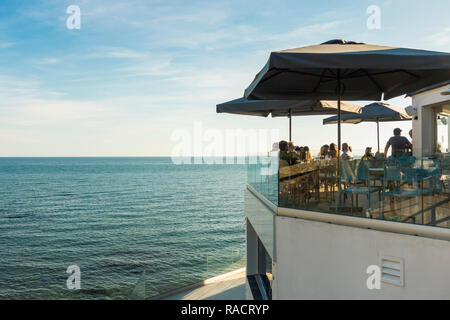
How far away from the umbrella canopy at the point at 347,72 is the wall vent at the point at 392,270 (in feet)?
8.51

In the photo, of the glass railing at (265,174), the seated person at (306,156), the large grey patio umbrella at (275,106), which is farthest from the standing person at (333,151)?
the large grey patio umbrella at (275,106)

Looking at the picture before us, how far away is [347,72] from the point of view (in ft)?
22.8

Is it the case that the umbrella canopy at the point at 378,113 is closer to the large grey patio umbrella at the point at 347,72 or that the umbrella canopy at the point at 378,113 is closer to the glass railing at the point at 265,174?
the large grey patio umbrella at the point at 347,72

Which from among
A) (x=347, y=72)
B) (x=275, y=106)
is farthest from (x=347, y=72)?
(x=275, y=106)

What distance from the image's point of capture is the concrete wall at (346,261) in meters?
4.48

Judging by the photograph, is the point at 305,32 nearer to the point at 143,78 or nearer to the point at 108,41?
the point at 108,41

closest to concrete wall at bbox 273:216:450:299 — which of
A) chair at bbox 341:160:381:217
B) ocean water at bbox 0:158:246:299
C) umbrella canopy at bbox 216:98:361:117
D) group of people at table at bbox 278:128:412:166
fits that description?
chair at bbox 341:160:381:217

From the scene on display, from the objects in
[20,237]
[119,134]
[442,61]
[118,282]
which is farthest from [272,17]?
[119,134]

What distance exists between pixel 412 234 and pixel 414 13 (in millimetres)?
6275

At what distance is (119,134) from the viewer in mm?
85250

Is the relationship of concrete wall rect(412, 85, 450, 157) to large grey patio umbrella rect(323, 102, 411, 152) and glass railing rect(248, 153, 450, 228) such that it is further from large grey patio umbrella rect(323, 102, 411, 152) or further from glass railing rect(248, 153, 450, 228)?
glass railing rect(248, 153, 450, 228)

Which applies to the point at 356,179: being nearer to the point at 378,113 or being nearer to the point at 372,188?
the point at 372,188

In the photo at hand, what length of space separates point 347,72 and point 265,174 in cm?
263

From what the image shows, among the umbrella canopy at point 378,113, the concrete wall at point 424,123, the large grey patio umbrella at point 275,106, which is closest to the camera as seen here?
the large grey patio umbrella at point 275,106
